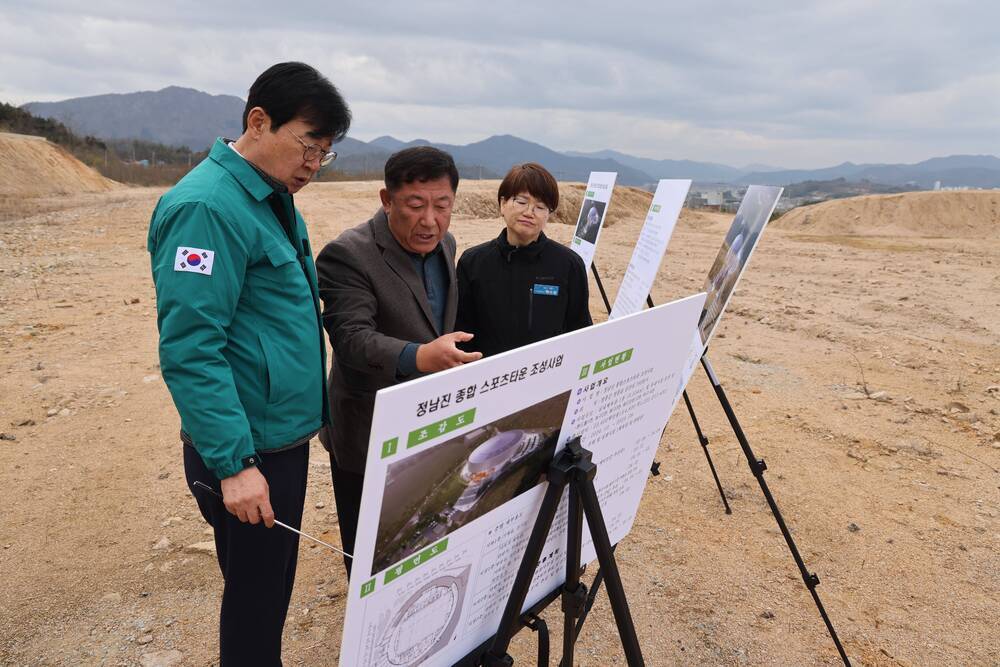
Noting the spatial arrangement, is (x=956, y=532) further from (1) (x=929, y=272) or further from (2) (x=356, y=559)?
(1) (x=929, y=272)

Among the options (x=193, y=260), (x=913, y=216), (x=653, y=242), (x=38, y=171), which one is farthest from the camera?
(x=38, y=171)

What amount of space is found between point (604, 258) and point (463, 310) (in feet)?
34.0

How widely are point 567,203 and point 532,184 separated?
21852 millimetres

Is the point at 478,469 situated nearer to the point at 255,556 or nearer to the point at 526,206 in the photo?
the point at 255,556

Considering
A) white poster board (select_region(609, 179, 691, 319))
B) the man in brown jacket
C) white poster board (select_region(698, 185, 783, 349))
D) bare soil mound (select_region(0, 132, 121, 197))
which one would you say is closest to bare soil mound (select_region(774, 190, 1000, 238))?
white poster board (select_region(609, 179, 691, 319))

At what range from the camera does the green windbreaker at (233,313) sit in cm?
147

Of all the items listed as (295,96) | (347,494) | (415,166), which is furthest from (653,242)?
(295,96)

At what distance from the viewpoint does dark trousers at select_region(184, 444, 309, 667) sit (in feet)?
5.73

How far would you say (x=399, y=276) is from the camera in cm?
202

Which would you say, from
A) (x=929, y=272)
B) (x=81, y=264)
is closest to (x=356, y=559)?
(x=81, y=264)

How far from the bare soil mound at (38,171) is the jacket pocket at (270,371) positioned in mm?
29099

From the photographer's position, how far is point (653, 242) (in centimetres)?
334

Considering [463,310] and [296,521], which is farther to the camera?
[463,310]

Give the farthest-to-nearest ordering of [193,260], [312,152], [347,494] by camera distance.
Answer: [347,494] → [312,152] → [193,260]
